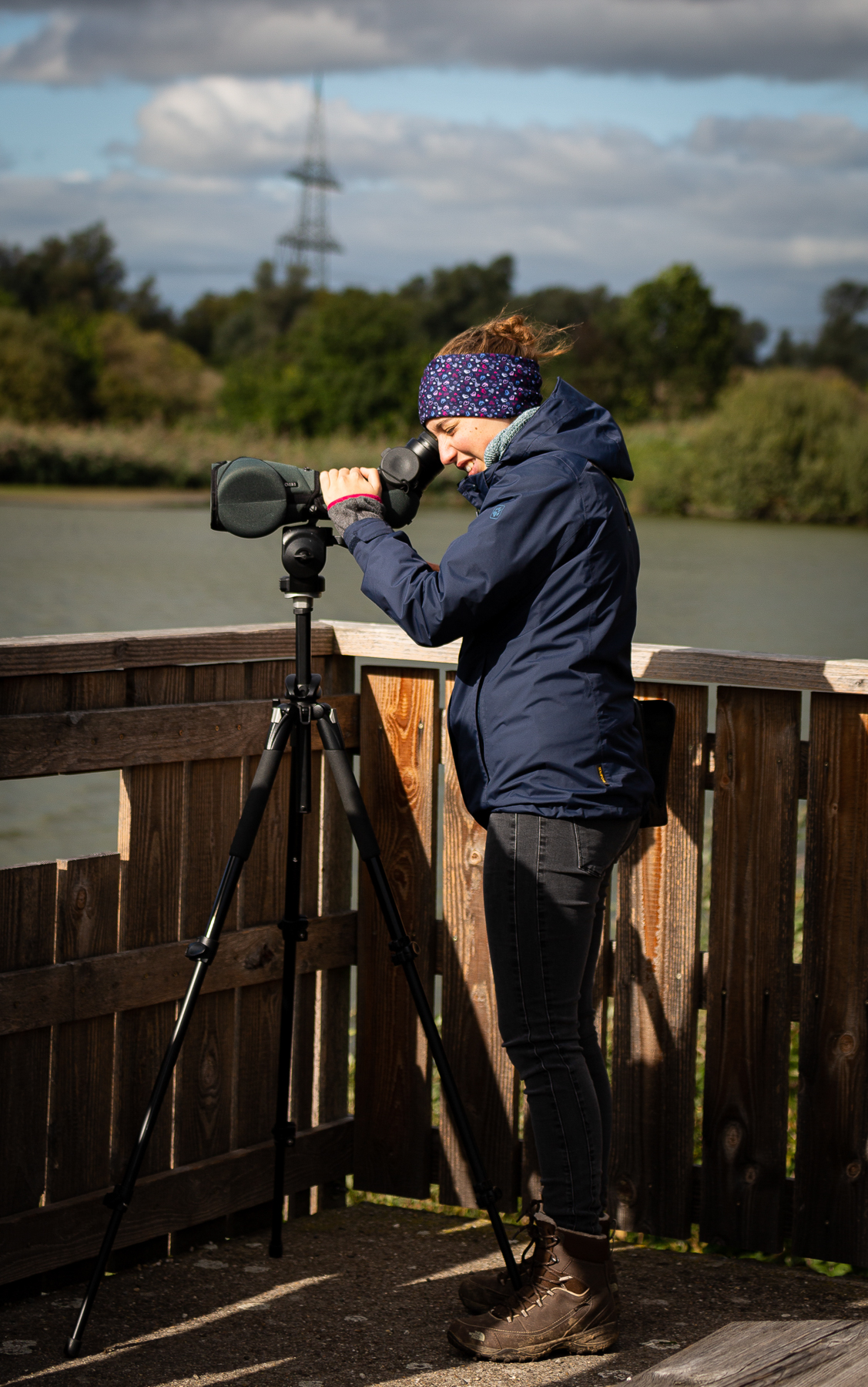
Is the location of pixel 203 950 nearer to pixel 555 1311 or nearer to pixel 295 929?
pixel 295 929

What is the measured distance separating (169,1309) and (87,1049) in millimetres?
557

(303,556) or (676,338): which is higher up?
(676,338)

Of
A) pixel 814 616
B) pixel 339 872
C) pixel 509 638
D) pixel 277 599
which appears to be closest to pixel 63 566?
pixel 277 599

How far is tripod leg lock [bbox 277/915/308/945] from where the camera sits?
2.83 m

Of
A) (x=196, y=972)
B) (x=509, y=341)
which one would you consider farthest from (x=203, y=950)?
(x=509, y=341)

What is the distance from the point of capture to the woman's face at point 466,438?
7.98 feet

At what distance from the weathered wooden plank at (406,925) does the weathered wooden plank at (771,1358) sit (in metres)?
1.68

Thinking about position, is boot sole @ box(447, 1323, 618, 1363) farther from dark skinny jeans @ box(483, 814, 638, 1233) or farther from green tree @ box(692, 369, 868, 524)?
green tree @ box(692, 369, 868, 524)

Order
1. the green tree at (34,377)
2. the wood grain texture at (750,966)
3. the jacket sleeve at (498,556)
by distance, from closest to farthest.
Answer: the jacket sleeve at (498,556), the wood grain texture at (750,966), the green tree at (34,377)

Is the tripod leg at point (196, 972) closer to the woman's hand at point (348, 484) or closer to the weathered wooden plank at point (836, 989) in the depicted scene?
the woman's hand at point (348, 484)

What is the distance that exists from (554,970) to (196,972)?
2.32 feet

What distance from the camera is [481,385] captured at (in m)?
2.41

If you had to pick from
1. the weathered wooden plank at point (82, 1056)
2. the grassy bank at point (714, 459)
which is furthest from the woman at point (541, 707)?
the grassy bank at point (714, 459)

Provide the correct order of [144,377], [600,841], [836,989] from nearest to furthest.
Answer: [600,841] < [836,989] < [144,377]
